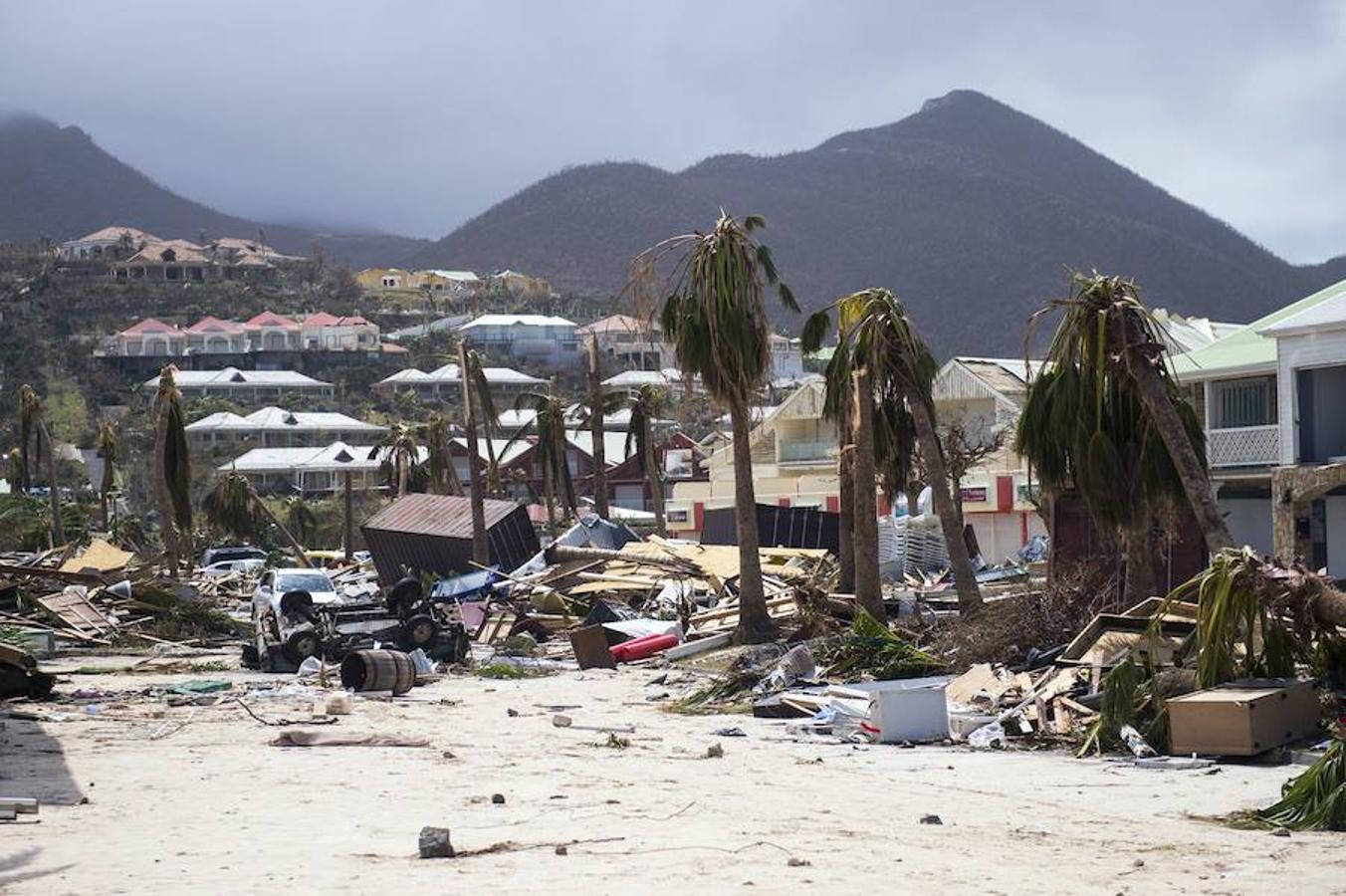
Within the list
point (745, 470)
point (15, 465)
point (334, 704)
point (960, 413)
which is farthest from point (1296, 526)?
point (15, 465)

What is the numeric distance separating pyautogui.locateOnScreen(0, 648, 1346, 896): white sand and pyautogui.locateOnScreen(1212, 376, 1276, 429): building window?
25.4 meters

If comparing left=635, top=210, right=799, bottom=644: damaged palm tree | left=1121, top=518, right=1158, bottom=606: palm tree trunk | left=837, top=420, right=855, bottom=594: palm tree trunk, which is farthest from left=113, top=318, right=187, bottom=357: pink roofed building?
left=1121, top=518, right=1158, bottom=606: palm tree trunk

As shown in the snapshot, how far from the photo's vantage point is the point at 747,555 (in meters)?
30.6

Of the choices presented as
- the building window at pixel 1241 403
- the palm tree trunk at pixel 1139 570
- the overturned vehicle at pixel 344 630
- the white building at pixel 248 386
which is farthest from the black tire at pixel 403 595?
the white building at pixel 248 386

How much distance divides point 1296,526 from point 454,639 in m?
16.9

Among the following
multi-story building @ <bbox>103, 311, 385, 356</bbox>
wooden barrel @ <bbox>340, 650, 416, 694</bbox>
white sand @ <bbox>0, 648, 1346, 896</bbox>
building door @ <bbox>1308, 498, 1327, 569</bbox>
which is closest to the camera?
white sand @ <bbox>0, 648, 1346, 896</bbox>

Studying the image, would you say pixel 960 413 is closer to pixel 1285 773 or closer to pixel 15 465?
pixel 15 465

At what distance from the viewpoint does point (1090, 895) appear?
1002 centimetres

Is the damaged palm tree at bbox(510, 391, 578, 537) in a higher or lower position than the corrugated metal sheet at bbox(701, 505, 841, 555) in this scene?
higher

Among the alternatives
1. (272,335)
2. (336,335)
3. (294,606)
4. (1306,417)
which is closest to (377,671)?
(294,606)

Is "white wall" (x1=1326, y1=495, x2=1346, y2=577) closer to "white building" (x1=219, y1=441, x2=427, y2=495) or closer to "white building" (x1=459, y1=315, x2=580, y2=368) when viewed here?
"white building" (x1=219, y1=441, x2=427, y2=495)

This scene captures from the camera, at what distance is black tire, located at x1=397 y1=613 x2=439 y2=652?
2880 centimetres

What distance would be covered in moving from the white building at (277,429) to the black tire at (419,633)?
114 m

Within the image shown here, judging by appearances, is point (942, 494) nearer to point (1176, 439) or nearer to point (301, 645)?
point (1176, 439)
